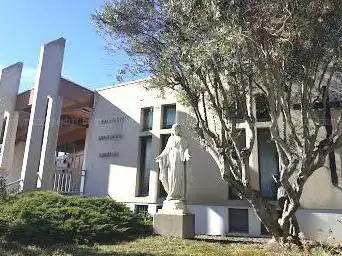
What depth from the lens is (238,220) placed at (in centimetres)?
1138

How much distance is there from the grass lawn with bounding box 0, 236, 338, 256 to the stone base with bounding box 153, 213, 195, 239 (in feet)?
1.77

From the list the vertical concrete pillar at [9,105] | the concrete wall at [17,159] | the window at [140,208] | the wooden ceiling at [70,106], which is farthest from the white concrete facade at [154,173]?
the concrete wall at [17,159]

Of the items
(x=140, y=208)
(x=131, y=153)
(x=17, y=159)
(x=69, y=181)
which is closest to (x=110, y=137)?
(x=131, y=153)

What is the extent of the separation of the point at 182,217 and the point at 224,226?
2.29 metres

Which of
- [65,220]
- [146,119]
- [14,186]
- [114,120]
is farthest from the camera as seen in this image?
[114,120]

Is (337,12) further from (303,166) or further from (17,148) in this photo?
(17,148)

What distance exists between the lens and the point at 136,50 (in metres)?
9.02

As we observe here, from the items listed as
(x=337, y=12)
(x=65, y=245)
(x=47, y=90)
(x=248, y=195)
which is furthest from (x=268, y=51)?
(x=47, y=90)

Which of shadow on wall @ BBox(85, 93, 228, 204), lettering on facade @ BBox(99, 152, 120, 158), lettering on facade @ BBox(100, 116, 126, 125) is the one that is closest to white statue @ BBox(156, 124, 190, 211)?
shadow on wall @ BBox(85, 93, 228, 204)

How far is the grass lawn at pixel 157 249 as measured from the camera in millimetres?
7312

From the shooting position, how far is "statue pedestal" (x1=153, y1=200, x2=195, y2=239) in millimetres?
9367

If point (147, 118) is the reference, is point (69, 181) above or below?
below

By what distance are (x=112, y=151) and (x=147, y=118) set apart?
6.12 feet

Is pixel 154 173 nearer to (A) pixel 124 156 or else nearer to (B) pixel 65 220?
(A) pixel 124 156
